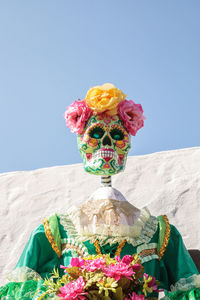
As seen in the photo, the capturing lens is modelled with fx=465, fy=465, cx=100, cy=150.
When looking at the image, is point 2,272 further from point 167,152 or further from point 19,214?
point 167,152

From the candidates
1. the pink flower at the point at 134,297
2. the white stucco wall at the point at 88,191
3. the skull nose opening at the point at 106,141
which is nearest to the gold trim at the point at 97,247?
the pink flower at the point at 134,297

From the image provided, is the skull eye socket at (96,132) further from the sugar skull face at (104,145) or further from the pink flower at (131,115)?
the pink flower at (131,115)

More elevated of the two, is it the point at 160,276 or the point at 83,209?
the point at 83,209

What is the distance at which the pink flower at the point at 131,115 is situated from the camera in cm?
252

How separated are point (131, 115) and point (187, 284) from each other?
0.94m

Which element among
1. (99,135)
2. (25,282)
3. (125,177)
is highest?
(99,135)

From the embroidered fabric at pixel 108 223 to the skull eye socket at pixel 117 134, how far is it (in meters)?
0.34

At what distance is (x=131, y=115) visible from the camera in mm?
2578

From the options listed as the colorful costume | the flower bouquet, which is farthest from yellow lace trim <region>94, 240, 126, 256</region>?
the flower bouquet

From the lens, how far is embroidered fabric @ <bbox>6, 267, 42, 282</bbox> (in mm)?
2156

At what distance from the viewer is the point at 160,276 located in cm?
237

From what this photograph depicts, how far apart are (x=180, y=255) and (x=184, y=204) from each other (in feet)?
5.88

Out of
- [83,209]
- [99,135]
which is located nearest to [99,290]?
[83,209]

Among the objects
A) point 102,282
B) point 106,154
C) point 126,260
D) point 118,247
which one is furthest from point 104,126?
point 102,282
